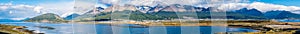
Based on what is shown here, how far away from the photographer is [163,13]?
4.30 metres

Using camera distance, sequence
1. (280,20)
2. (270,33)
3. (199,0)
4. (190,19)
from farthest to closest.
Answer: (280,20) < (270,33) < (199,0) < (190,19)

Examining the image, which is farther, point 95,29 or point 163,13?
point 163,13

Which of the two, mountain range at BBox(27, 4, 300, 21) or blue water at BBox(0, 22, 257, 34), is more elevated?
mountain range at BBox(27, 4, 300, 21)

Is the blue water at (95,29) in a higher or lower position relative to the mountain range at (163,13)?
lower

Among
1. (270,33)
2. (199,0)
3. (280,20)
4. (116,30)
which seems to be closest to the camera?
(116,30)

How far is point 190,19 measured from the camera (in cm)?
388

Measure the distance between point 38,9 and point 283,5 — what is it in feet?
11.8

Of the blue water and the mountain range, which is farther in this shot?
the mountain range

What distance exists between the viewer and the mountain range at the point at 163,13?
3.44 metres

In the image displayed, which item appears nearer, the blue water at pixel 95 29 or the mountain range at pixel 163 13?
the blue water at pixel 95 29

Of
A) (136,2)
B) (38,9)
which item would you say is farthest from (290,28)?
(38,9)

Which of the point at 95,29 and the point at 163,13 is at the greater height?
the point at 163,13

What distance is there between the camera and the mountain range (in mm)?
3441

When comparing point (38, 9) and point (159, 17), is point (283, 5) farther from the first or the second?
point (38, 9)
